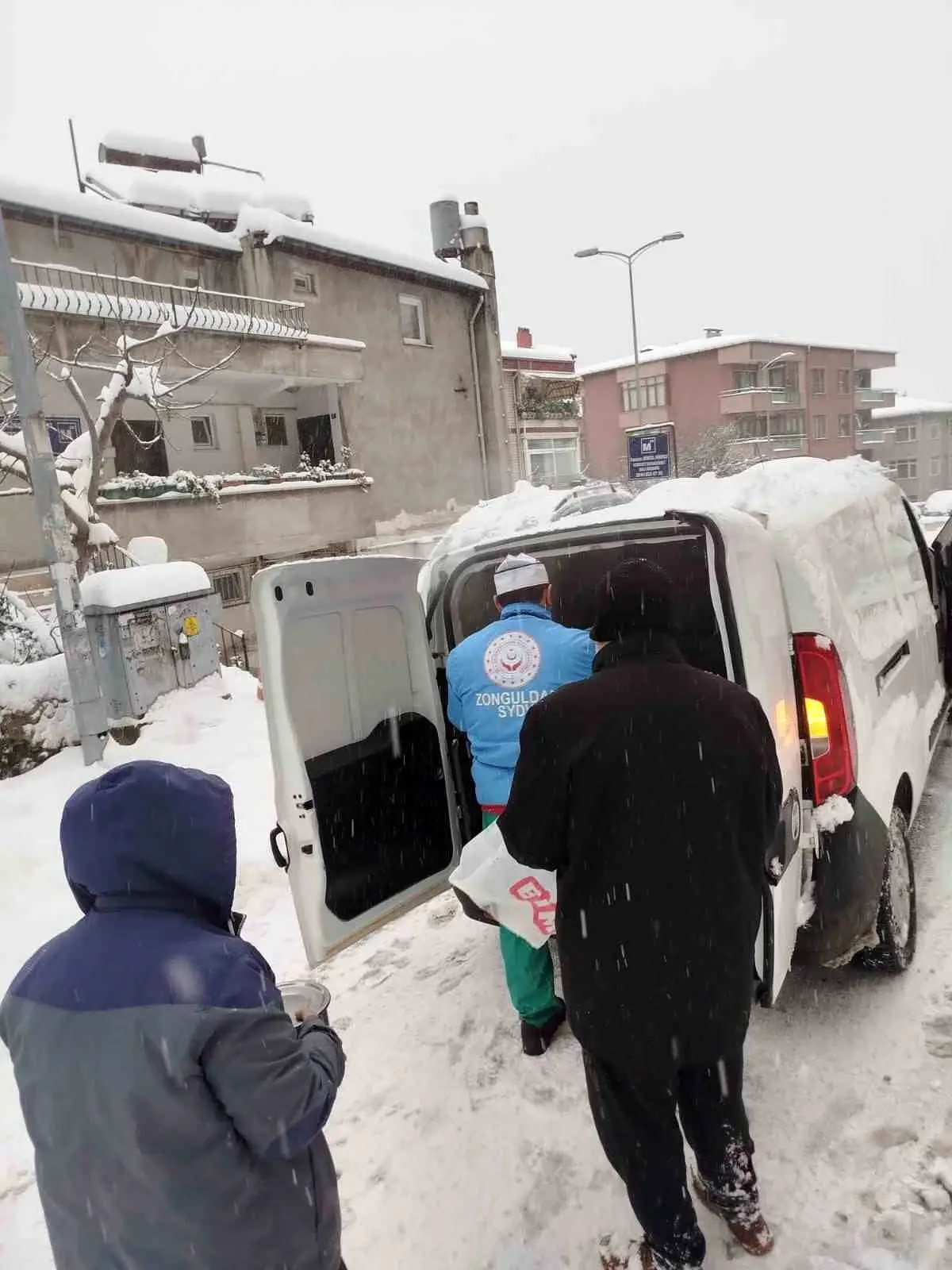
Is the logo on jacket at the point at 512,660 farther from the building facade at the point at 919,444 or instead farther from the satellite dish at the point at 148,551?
the building facade at the point at 919,444

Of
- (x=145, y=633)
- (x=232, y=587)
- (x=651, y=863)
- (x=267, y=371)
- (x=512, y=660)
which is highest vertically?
(x=267, y=371)

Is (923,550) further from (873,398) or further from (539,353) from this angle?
(873,398)

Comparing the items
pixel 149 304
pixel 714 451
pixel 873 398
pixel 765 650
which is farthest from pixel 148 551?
pixel 873 398

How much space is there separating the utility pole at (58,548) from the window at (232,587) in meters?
10.2

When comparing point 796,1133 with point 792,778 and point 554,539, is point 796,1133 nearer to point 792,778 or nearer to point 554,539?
point 792,778

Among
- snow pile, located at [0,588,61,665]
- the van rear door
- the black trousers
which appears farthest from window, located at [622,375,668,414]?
the black trousers

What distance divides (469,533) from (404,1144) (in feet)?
8.36

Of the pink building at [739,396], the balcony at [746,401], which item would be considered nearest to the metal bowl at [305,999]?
the pink building at [739,396]

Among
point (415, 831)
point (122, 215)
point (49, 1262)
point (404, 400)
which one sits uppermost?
point (122, 215)

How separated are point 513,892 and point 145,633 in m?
5.87

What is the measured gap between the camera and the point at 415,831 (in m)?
3.49

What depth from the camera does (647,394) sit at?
1945 inches

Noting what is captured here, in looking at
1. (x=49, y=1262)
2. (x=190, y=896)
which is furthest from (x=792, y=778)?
(x=49, y=1262)

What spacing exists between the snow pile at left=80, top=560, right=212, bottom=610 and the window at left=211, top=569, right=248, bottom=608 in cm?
928
